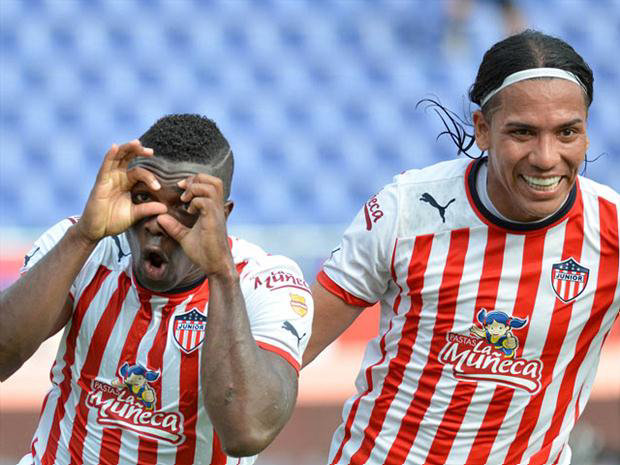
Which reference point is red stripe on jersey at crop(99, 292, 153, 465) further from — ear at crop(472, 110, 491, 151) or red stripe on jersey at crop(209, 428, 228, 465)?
ear at crop(472, 110, 491, 151)

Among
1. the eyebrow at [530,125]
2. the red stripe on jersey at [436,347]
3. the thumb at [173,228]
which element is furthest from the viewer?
the red stripe on jersey at [436,347]

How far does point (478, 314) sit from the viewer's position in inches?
127

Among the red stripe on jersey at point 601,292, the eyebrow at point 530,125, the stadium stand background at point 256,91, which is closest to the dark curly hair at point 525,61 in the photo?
the eyebrow at point 530,125

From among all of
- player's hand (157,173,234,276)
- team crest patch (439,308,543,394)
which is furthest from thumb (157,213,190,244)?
team crest patch (439,308,543,394)

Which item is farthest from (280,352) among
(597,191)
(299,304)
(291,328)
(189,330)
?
(597,191)

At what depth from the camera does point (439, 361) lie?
3.26 metres

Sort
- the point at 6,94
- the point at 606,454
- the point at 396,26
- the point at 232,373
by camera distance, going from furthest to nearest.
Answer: the point at 396,26, the point at 6,94, the point at 606,454, the point at 232,373

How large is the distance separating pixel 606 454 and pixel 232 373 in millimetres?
3948

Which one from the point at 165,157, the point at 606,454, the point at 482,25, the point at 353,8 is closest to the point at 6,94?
the point at 353,8

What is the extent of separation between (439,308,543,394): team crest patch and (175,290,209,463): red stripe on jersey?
77 cm

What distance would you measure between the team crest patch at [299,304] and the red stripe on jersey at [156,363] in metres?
0.36

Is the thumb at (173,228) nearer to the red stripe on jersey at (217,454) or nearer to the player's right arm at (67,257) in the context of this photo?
the player's right arm at (67,257)

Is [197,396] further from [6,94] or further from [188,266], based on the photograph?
[6,94]

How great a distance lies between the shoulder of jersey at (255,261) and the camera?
10.4 feet
